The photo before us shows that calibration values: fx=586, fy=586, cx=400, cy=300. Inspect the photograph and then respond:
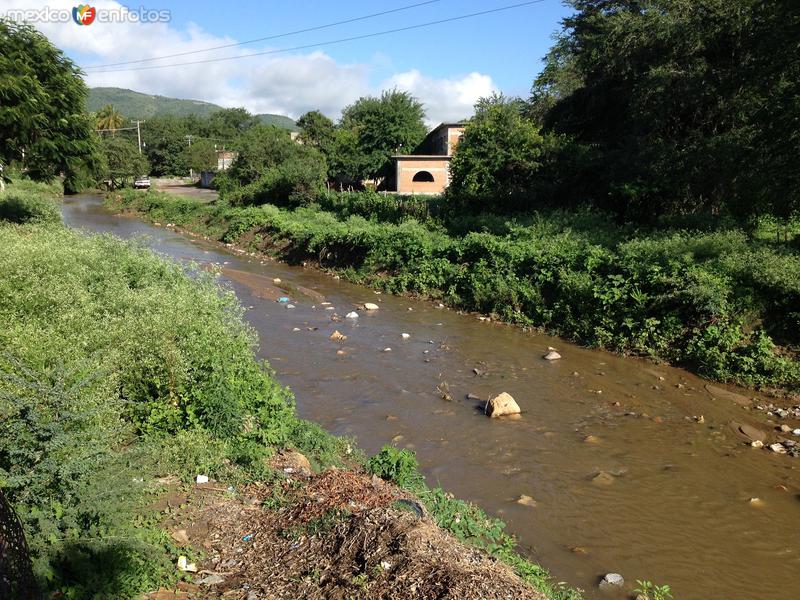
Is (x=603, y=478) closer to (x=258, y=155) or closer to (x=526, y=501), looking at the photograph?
(x=526, y=501)

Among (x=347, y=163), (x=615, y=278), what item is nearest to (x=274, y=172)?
(x=347, y=163)

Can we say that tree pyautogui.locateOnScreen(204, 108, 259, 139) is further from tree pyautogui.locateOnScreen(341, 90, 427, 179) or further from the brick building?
the brick building

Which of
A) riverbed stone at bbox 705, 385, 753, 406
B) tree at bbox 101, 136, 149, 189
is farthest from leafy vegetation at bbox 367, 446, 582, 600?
tree at bbox 101, 136, 149, 189

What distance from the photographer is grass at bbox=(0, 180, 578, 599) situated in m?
3.83

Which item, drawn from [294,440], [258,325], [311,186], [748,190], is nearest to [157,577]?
[294,440]

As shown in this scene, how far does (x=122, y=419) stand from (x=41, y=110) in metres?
14.2

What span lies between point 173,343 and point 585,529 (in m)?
4.70

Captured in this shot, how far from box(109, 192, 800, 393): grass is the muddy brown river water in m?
0.64

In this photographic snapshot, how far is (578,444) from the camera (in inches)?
311

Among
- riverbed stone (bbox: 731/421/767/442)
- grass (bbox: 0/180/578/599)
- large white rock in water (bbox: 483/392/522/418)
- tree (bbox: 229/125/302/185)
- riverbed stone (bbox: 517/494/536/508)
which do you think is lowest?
riverbed stone (bbox: 517/494/536/508)

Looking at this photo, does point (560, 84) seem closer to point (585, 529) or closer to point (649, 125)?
point (649, 125)

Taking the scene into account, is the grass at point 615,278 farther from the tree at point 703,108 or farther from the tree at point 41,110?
the tree at point 41,110

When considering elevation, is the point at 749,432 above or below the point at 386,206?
below

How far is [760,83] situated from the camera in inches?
538
